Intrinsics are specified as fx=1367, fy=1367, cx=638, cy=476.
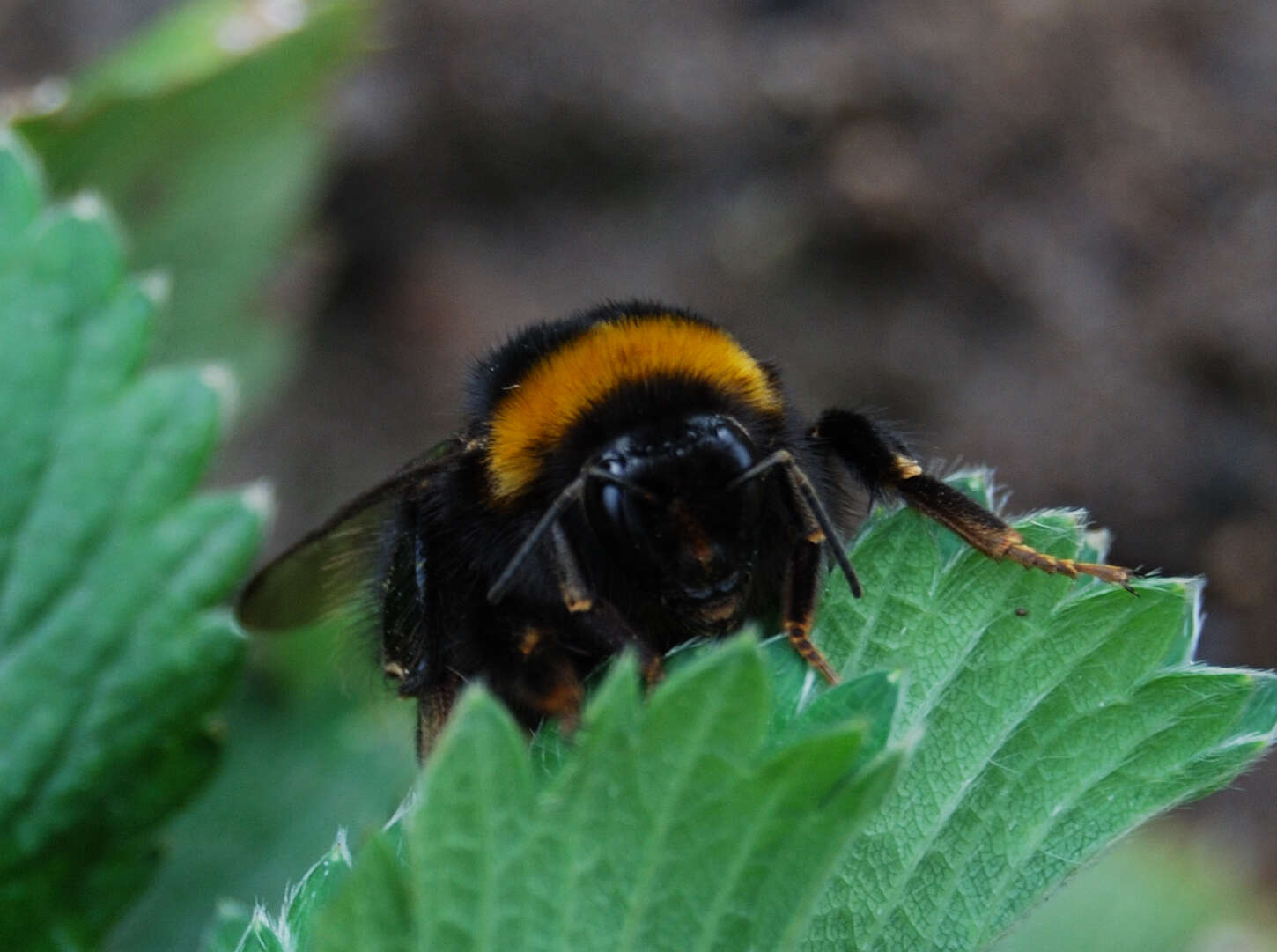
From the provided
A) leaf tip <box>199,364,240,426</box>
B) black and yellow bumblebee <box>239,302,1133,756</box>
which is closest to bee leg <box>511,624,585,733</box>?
black and yellow bumblebee <box>239,302,1133,756</box>

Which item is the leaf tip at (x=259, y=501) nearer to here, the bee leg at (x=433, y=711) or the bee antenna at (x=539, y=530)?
the bee leg at (x=433, y=711)

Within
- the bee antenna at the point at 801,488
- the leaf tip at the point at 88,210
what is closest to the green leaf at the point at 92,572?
the leaf tip at the point at 88,210

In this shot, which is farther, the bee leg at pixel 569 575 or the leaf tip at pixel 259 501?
the leaf tip at pixel 259 501

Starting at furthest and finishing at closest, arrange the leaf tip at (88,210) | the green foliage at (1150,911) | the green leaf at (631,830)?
1. the green foliage at (1150,911)
2. the leaf tip at (88,210)
3. the green leaf at (631,830)

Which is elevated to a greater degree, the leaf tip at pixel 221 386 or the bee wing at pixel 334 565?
the leaf tip at pixel 221 386

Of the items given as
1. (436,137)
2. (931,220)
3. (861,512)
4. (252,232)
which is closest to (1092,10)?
(931,220)

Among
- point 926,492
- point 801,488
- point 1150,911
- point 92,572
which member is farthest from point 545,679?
point 1150,911
